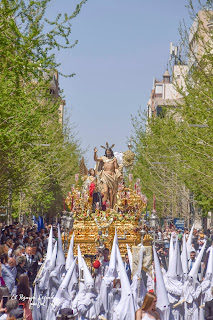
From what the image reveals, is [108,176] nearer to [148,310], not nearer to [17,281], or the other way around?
[17,281]

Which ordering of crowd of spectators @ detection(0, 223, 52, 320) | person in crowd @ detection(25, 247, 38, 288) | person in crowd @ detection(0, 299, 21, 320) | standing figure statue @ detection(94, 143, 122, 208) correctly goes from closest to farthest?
person in crowd @ detection(0, 299, 21, 320), crowd of spectators @ detection(0, 223, 52, 320), person in crowd @ detection(25, 247, 38, 288), standing figure statue @ detection(94, 143, 122, 208)

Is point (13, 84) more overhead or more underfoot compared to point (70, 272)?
more overhead

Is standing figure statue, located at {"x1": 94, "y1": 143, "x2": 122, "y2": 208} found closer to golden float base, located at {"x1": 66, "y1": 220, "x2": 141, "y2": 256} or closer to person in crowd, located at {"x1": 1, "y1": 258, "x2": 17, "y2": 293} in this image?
golden float base, located at {"x1": 66, "y1": 220, "x2": 141, "y2": 256}

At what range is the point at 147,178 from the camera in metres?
57.4

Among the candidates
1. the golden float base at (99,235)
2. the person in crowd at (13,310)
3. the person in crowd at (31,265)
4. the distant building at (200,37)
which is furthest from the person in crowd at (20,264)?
the distant building at (200,37)

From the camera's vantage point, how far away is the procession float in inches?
1037

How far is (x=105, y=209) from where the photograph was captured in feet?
98.1

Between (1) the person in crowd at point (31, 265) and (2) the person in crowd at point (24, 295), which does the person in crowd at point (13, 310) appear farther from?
(1) the person in crowd at point (31, 265)

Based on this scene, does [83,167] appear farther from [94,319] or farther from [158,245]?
[94,319]

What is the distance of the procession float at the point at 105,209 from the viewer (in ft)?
86.4

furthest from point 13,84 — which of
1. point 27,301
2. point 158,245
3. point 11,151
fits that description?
point 27,301

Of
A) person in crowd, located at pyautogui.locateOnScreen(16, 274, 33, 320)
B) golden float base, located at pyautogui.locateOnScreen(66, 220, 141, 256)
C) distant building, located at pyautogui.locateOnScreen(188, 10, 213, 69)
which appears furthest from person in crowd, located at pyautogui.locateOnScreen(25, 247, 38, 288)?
distant building, located at pyautogui.locateOnScreen(188, 10, 213, 69)

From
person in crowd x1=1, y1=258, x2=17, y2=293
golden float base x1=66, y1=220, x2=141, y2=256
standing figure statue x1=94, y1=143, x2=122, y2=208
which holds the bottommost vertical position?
person in crowd x1=1, y1=258, x2=17, y2=293

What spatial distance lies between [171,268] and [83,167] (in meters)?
16.1
